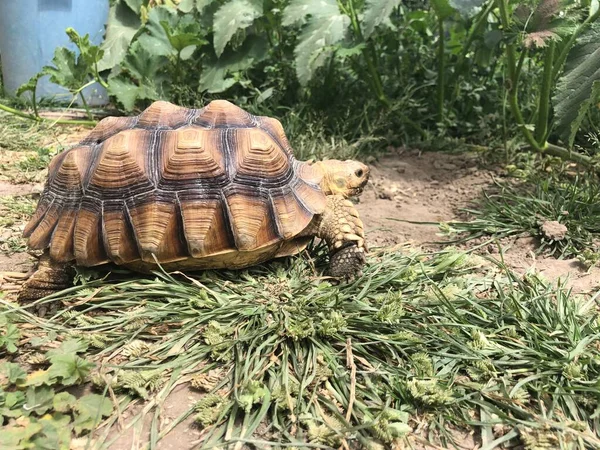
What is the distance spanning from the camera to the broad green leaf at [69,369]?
171 centimetres

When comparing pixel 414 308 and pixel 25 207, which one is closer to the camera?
pixel 414 308

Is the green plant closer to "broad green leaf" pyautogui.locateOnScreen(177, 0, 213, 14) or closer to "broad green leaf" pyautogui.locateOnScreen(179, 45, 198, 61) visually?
"broad green leaf" pyautogui.locateOnScreen(179, 45, 198, 61)

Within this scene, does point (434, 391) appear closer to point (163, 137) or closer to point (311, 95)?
point (163, 137)

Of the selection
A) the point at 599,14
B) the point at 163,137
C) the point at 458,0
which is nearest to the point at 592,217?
the point at 599,14

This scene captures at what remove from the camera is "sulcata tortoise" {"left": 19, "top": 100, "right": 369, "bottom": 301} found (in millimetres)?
2266

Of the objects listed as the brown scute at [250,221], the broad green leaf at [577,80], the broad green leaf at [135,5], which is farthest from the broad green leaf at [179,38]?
the broad green leaf at [577,80]

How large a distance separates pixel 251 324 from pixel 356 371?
508 mm

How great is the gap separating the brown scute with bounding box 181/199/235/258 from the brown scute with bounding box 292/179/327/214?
16.6 inches

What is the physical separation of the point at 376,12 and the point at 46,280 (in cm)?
312

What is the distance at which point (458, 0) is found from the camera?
3.66 metres

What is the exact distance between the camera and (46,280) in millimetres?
2299

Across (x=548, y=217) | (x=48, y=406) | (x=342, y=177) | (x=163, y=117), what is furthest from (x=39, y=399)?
(x=548, y=217)

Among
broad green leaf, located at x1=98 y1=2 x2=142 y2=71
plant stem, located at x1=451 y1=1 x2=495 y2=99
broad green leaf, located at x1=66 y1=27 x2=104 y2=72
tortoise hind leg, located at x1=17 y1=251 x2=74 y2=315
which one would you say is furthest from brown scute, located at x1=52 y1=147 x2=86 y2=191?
plant stem, located at x1=451 y1=1 x2=495 y2=99

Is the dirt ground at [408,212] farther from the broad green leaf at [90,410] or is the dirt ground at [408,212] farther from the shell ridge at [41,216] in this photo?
the shell ridge at [41,216]
